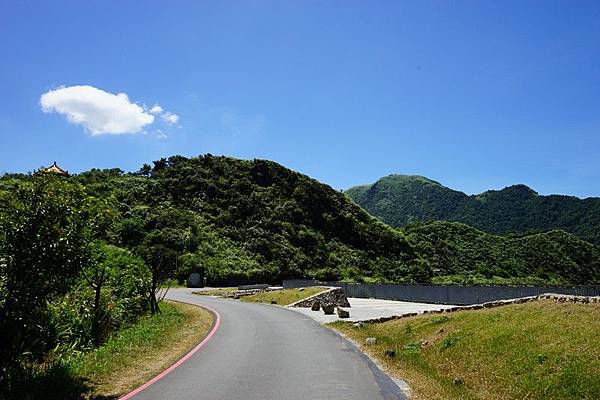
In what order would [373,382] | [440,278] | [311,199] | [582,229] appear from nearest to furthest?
[373,382] < [440,278] < [311,199] < [582,229]

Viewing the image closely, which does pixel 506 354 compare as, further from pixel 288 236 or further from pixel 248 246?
pixel 288 236

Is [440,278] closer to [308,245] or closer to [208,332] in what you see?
[308,245]

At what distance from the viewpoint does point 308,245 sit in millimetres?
83188

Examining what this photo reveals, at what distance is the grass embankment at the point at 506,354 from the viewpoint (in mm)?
9289

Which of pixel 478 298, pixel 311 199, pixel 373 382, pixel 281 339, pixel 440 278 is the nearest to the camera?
pixel 373 382

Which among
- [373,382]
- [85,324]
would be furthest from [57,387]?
[85,324]

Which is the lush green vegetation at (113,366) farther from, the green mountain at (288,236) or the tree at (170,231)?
the tree at (170,231)

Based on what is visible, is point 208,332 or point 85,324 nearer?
point 85,324

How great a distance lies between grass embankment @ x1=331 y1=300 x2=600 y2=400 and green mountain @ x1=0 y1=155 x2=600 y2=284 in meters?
48.8

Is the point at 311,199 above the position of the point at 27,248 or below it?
above

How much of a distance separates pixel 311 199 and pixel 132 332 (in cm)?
8056

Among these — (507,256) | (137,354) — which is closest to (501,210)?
(507,256)

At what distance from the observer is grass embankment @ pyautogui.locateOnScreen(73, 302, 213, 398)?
10648 millimetres

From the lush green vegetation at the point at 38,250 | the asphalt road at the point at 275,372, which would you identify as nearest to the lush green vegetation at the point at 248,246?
the lush green vegetation at the point at 38,250
